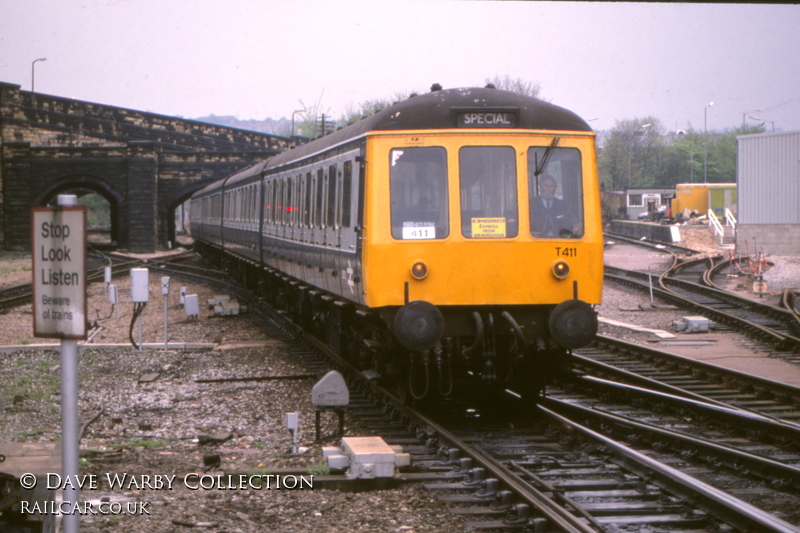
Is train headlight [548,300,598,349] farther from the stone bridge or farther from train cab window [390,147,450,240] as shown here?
the stone bridge

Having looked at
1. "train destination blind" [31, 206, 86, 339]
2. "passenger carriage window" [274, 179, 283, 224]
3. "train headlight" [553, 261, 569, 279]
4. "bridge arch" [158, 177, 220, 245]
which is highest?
"bridge arch" [158, 177, 220, 245]

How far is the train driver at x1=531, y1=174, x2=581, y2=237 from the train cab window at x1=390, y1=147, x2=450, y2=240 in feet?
2.87

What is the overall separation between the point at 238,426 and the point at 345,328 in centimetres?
271

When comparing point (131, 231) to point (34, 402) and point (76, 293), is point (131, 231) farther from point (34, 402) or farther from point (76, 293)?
point (76, 293)

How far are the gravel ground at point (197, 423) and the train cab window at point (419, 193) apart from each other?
6.88ft

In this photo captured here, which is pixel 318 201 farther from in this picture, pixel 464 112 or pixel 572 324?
pixel 572 324

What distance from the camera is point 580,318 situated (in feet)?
26.6

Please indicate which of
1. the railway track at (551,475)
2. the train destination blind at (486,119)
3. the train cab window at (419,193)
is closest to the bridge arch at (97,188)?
the railway track at (551,475)

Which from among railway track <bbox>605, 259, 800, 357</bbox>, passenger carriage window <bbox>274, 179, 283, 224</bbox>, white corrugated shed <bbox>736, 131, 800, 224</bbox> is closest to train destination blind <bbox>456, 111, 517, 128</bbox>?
passenger carriage window <bbox>274, 179, 283, 224</bbox>

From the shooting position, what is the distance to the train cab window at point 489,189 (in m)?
8.34

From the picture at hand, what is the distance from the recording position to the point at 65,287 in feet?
12.0

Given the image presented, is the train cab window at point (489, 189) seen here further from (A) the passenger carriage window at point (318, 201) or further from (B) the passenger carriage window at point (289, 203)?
(B) the passenger carriage window at point (289, 203)

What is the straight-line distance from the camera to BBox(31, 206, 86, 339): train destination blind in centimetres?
364

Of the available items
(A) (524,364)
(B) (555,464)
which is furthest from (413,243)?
(B) (555,464)
